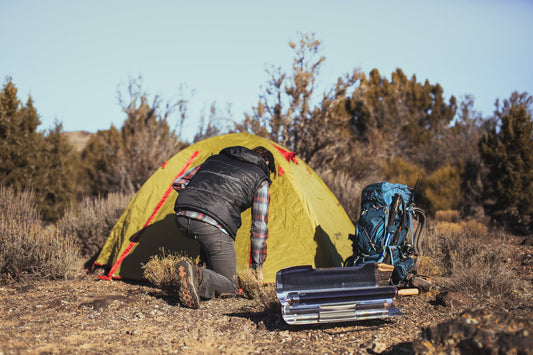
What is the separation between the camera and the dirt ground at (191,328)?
11.3 ft

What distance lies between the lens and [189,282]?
14.3 ft

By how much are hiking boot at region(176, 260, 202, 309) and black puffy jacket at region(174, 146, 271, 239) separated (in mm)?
553

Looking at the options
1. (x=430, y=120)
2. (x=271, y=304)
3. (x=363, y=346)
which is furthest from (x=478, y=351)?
(x=430, y=120)

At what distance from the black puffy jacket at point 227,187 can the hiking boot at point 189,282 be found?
553 mm

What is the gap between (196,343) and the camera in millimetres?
3654

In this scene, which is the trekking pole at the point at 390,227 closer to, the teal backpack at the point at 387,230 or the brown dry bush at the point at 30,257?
the teal backpack at the point at 387,230

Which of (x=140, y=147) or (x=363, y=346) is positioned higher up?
(x=140, y=147)

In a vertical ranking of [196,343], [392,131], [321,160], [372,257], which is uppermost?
[392,131]

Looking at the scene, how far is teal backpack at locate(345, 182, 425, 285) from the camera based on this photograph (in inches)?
198

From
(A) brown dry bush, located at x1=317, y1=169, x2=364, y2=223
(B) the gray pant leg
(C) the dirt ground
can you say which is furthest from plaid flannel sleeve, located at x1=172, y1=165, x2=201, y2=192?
(A) brown dry bush, located at x1=317, y1=169, x2=364, y2=223

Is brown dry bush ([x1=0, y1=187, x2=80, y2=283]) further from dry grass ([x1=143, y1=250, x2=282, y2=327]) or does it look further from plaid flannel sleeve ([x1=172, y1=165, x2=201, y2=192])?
plaid flannel sleeve ([x1=172, y1=165, x2=201, y2=192])

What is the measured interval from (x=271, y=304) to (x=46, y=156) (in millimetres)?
10436

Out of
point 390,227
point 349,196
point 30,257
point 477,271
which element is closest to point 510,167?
point 349,196

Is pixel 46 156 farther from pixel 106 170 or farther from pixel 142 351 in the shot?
pixel 142 351
